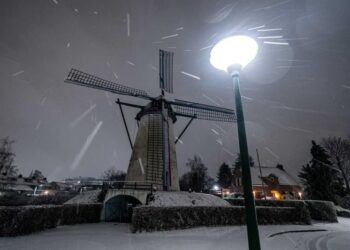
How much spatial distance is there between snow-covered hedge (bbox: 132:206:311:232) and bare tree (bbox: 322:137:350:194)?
21.7m

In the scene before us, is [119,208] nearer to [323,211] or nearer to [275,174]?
[323,211]

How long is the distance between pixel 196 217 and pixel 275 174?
1293 inches

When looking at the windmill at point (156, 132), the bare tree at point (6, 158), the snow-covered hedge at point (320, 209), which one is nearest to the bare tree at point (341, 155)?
the snow-covered hedge at point (320, 209)

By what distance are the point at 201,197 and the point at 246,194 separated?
11.6 m

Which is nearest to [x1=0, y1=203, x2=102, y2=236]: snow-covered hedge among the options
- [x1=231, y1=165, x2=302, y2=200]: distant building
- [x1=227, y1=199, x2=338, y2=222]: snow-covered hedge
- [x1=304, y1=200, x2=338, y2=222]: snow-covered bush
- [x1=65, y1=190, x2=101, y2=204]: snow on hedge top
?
[x1=65, y1=190, x2=101, y2=204]: snow on hedge top

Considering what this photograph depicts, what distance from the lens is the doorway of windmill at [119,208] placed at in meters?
14.4

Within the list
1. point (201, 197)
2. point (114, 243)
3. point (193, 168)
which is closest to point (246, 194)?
point (114, 243)

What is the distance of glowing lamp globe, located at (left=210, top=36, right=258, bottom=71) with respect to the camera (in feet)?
11.3

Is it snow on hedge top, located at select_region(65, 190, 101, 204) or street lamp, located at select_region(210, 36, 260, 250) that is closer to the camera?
street lamp, located at select_region(210, 36, 260, 250)

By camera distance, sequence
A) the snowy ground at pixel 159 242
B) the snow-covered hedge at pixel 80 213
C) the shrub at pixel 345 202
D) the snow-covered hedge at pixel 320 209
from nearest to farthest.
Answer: the snowy ground at pixel 159 242
the snow-covered hedge at pixel 80 213
the snow-covered hedge at pixel 320 209
the shrub at pixel 345 202

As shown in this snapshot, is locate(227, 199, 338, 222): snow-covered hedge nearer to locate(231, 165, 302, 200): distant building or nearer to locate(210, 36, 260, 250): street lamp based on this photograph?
locate(231, 165, 302, 200): distant building

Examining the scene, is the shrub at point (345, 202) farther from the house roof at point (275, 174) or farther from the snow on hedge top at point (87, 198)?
the snow on hedge top at point (87, 198)

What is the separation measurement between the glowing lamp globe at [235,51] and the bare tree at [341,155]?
35842 mm

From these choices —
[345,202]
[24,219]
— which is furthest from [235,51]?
[345,202]
